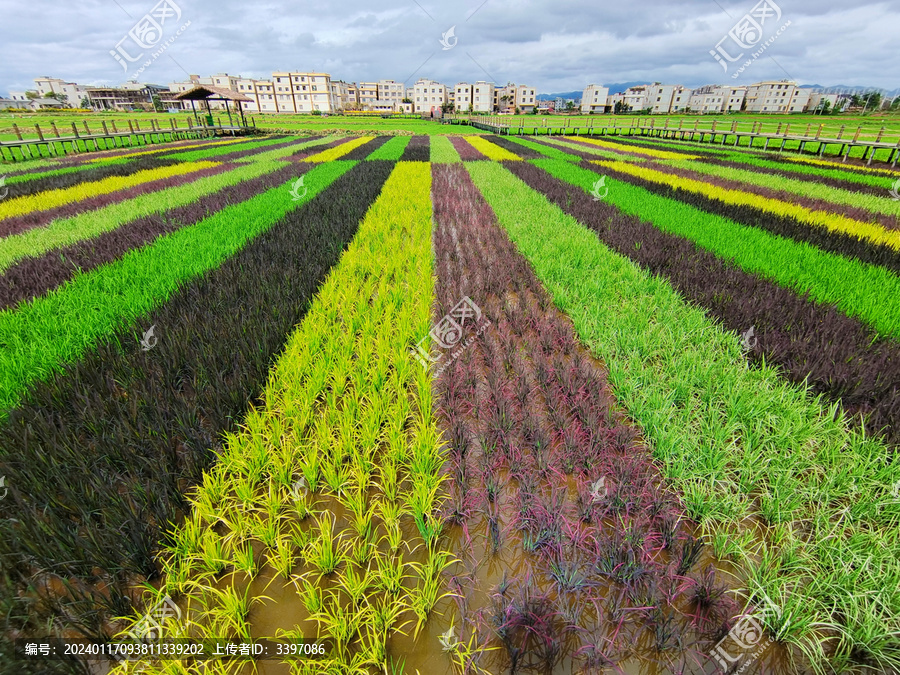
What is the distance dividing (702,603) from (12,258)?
8674 millimetres

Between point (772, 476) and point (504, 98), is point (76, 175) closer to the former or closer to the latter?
point (772, 476)

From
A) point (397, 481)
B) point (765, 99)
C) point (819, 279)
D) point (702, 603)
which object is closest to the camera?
point (702, 603)

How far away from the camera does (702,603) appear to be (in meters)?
1.69

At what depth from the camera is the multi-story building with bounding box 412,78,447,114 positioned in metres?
95.2

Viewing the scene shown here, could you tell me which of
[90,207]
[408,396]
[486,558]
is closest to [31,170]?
[90,207]

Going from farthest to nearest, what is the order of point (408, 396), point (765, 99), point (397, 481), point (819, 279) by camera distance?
point (765, 99) < point (819, 279) < point (408, 396) < point (397, 481)

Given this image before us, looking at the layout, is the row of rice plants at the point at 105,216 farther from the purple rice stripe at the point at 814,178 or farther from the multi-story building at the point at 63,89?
the multi-story building at the point at 63,89

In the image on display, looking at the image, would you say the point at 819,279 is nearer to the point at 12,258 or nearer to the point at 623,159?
the point at 12,258

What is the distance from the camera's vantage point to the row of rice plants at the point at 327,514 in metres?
1.66

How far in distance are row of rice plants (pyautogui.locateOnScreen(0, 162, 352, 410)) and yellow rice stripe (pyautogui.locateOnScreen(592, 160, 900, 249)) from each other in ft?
33.7

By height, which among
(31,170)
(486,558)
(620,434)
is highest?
(31,170)

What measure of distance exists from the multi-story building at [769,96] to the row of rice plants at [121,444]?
138708 mm

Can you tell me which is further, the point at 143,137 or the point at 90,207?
the point at 143,137

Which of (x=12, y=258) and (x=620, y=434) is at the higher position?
(x=12, y=258)
